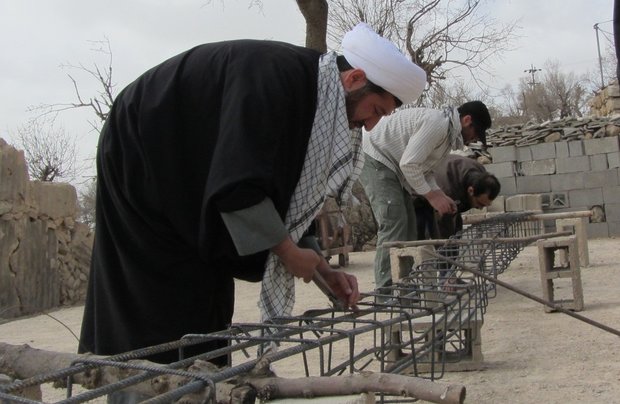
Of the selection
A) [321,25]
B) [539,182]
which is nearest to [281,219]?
[321,25]

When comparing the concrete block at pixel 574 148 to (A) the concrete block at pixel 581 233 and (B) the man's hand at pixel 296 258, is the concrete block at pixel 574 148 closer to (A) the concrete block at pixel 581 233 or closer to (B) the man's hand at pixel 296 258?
(A) the concrete block at pixel 581 233

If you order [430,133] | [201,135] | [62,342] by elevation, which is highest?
[430,133]

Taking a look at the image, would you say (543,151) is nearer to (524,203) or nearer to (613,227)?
(613,227)

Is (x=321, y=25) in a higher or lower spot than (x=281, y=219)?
higher

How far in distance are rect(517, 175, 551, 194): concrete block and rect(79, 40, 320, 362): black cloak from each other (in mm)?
12929

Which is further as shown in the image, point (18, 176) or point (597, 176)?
point (597, 176)

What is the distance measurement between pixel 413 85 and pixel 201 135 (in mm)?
594

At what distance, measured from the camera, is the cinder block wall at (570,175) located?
1427cm

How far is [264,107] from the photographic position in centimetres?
201

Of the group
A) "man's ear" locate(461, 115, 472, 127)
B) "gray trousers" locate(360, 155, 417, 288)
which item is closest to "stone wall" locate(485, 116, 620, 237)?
"man's ear" locate(461, 115, 472, 127)

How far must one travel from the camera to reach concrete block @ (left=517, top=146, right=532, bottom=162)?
1477 cm

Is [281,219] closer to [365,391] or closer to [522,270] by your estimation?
[365,391]

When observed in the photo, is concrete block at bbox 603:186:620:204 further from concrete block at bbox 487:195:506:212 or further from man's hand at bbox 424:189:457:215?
man's hand at bbox 424:189:457:215

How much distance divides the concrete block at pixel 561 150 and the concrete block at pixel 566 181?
1.16 ft
